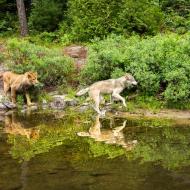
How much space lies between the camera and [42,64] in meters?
19.9

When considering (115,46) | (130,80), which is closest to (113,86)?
(130,80)

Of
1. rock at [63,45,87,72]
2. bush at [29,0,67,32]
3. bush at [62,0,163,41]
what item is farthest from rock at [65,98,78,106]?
bush at [29,0,67,32]

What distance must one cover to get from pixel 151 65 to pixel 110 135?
4605mm

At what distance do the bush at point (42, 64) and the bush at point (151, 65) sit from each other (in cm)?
87

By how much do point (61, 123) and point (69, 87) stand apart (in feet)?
11.8

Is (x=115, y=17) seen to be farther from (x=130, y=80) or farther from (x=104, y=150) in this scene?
(x=104, y=150)

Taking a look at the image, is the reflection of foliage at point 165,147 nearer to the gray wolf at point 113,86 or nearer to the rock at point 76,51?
the gray wolf at point 113,86

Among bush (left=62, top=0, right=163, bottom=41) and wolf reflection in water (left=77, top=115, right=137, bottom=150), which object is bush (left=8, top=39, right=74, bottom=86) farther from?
wolf reflection in water (left=77, top=115, right=137, bottom=150)

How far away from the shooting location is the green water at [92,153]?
35.7 ft

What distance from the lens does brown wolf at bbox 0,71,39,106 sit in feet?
62.8

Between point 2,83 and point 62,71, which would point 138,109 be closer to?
point 62,71

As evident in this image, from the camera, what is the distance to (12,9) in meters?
31.9

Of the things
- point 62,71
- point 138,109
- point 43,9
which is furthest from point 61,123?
point 43,9

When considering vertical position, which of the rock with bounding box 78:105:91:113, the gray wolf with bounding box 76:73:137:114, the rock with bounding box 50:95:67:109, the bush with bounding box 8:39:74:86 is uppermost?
the bush with bounding box 8:39:74:86
